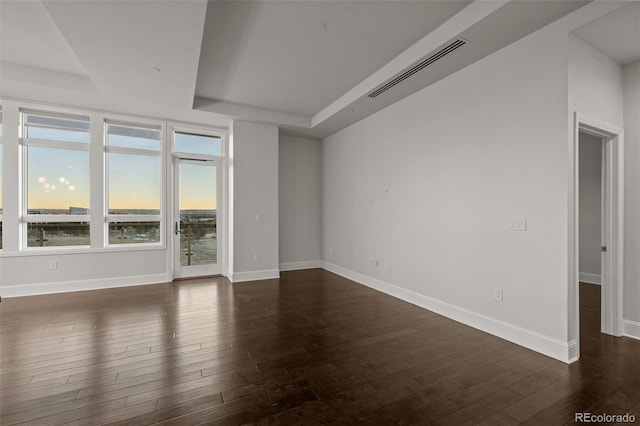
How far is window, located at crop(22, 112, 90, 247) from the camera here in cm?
470

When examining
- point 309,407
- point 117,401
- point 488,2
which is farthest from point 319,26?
point 117,401

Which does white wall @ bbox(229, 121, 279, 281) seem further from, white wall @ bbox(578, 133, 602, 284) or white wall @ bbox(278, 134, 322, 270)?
white wall @ bbox(578, 133, 602, 284)

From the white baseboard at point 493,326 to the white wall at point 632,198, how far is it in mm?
1075

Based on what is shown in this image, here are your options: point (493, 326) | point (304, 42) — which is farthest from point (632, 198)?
point (304, 42)

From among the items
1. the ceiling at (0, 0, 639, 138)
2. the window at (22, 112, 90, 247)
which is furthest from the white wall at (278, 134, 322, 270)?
the window at (22, 112, 90, 247)

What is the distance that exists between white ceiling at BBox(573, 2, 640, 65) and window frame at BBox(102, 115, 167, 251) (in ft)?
19.9

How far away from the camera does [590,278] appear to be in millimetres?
5207

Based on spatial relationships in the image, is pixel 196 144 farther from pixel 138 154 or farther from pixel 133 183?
pixel 133 183

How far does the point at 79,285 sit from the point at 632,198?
7.63 meters

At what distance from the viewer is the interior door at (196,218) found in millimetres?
5727

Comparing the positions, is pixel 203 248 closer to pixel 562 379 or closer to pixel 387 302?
pixel 387 302

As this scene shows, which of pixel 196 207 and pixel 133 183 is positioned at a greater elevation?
pixel 133 183

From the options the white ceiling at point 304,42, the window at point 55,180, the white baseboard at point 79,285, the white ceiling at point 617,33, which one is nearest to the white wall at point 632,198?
the white ceiling at point 617,33

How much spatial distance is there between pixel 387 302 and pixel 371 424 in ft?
8.41
